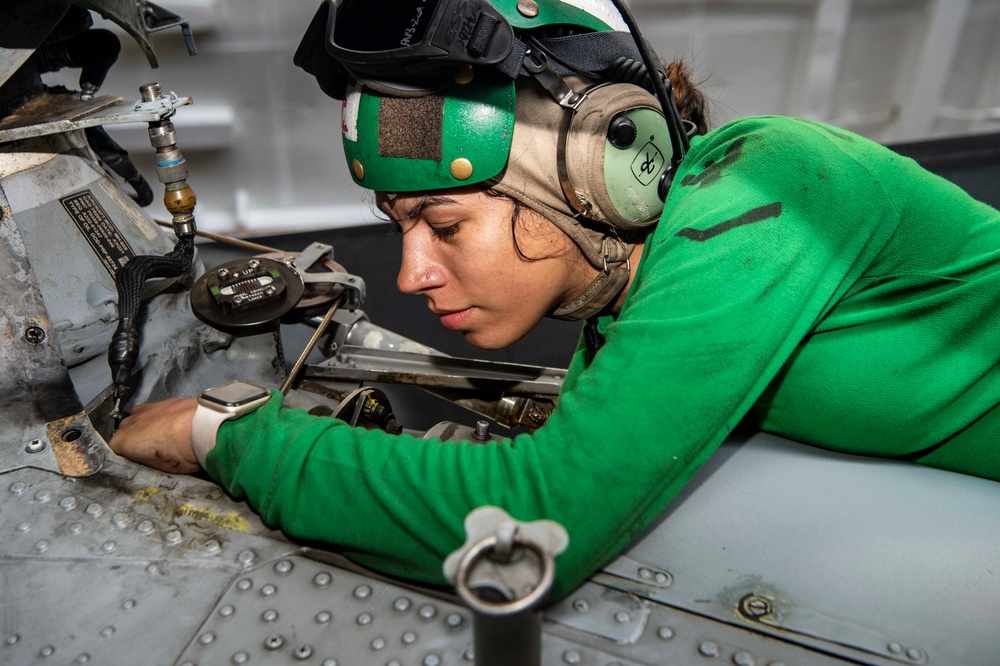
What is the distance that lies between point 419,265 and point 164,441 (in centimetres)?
49

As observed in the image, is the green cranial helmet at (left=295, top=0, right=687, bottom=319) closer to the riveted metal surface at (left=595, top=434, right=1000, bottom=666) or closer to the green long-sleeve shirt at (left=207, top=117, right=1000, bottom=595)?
the green long-sleeve shirt at (left=207, top=117, right=1000, bottom=595)

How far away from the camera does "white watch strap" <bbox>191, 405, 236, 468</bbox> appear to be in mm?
1183


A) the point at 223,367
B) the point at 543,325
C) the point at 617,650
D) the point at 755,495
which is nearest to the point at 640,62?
the point at 755,495

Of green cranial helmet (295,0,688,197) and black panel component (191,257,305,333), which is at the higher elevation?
green cranial helmet (295,0,688,197)

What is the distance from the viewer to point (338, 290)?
1.88 m

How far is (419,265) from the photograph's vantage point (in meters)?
1.28

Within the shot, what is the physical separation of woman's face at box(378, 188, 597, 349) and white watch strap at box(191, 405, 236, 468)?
34 cm

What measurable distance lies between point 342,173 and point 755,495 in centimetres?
262

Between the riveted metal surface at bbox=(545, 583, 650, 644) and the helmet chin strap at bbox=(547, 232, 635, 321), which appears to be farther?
the helmet chin strap at bbox=(547, 232, 635, 321)

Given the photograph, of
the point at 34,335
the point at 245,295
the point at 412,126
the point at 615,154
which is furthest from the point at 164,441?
the point at 615,154

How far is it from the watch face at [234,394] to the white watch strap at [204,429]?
0.06 ft

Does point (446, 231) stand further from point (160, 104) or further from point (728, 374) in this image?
point (160, 104)

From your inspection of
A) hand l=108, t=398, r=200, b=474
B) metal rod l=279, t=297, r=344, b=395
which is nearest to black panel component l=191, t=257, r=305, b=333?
metal rod l=279, t=297, r=344, b=395

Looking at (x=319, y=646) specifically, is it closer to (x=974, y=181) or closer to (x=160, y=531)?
(x=160, y=531)
